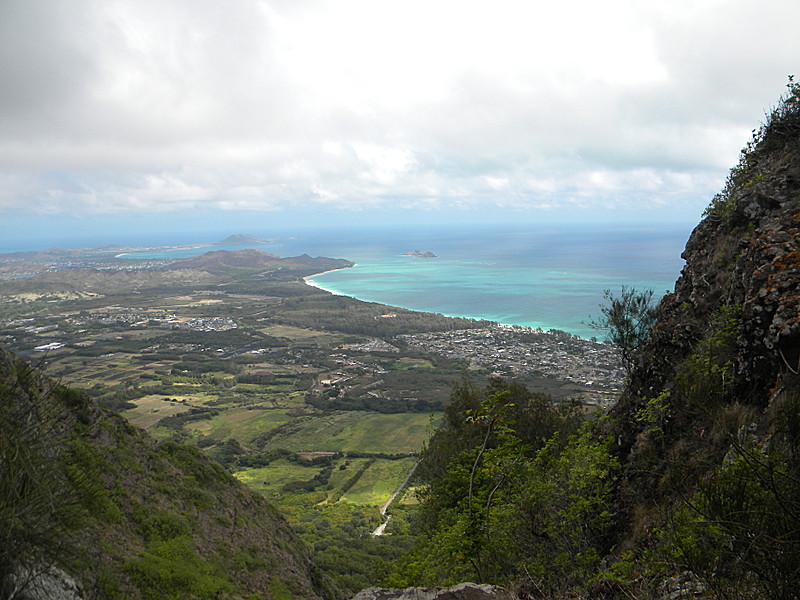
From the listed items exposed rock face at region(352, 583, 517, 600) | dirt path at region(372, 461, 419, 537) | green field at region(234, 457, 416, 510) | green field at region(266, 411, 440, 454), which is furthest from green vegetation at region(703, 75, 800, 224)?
green field at region(266, 411, 440, 454)

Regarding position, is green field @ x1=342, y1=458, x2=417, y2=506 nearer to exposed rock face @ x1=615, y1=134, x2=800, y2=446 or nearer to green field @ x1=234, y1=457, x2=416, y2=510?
green field @ x1=234, y1=457, x2=416, y2=510

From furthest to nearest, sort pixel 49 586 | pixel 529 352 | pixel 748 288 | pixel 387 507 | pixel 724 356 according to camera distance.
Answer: pixel 529 352 < pixel 387 507 < pixel 724 356 < pixel 748 288 < pixel 49 586

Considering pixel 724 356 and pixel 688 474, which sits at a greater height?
pixel 724 356

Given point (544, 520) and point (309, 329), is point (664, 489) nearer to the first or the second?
point (544, 520)

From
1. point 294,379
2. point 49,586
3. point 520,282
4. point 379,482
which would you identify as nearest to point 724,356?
point 49,586

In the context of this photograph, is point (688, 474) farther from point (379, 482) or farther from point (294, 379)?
point (294, 379)
